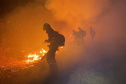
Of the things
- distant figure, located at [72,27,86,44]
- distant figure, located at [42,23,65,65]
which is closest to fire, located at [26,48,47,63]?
distant figure, located at [42,23,65,65]

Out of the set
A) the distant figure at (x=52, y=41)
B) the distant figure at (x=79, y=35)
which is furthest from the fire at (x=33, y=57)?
the distant figure at (x=79, y=35)

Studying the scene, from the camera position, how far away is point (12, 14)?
31.4 meters

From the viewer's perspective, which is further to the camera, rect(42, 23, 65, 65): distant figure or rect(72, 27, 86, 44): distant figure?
rect(72, 27, 86, 44): distant figure

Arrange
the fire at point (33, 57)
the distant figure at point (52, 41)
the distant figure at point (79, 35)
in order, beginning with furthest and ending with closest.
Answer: the distant figure at point (79, 35) < the fire at point (33, 57) < the distant figure at point (52, 41)

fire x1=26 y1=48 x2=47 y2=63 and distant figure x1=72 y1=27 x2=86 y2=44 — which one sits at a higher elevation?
distant figure x1=72 y1=27 x2=86 y2=44

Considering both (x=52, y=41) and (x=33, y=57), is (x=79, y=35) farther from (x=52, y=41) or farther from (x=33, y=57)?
(x=52, y=41)

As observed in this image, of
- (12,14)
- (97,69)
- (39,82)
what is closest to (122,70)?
(97,69)

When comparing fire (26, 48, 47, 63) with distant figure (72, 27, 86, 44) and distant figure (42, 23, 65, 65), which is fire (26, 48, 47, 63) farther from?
distant figure (72, 27, 86, 44)

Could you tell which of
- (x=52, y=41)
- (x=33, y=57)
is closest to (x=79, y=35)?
(x=33, y=57)

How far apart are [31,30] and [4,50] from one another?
12.4 metres

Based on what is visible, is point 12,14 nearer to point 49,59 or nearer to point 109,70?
point 49,59

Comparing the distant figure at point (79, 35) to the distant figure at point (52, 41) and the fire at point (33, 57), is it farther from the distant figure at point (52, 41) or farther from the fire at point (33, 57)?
the distant figure at point (52, 41)

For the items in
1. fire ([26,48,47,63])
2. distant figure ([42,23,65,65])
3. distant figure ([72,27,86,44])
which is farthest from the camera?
distant figure ([72,27,86,44])

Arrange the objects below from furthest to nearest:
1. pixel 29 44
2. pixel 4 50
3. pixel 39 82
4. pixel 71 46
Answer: pixel 71 46
pixel 29 44
pixel 4 50
pixel 39 82
